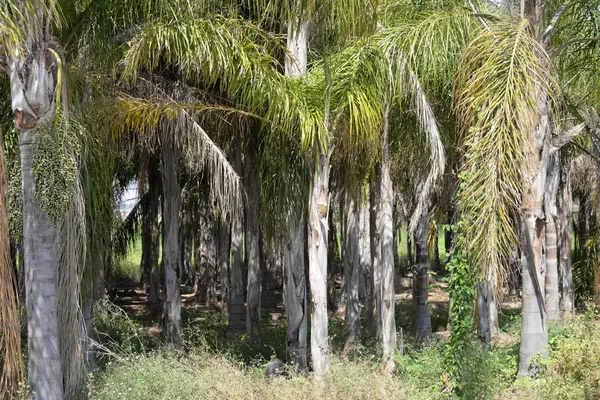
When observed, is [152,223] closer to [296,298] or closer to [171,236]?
[171,236]

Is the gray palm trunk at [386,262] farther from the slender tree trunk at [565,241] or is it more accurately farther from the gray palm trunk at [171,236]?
the slender tree trunk at [565,241]

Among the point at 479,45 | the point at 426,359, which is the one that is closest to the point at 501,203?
the point at 479,45

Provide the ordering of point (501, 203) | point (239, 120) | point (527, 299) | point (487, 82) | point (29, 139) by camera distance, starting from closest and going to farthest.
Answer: point (29, 139)
point (501, 203)
point (487, 82)
point (527, 299)
point (239, 120)

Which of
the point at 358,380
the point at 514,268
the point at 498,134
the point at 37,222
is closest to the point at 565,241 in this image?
the point at 514,268

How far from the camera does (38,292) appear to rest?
853 cm

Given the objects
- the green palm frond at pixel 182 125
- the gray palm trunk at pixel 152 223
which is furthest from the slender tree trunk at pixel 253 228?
the gray palm trunk at pixel 152 223

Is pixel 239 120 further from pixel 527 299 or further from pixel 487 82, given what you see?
pixel 527 299

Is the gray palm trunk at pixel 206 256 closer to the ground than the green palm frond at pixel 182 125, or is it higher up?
closer to the ground

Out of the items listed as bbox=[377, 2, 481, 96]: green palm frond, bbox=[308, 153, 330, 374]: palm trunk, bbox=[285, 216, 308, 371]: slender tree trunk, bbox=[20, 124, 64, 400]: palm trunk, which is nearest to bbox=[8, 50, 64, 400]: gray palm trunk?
bbox=[20, 124, 64, 400]: palm trunk

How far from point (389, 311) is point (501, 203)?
376 centimetres

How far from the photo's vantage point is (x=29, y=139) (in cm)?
852

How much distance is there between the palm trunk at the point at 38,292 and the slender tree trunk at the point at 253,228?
231 inches

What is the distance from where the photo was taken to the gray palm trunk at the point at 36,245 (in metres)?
8.49

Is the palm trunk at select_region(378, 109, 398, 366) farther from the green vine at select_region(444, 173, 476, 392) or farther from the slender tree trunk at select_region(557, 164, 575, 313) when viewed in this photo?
the slender tree trunk at select_region(557, 164, 575, 313)
